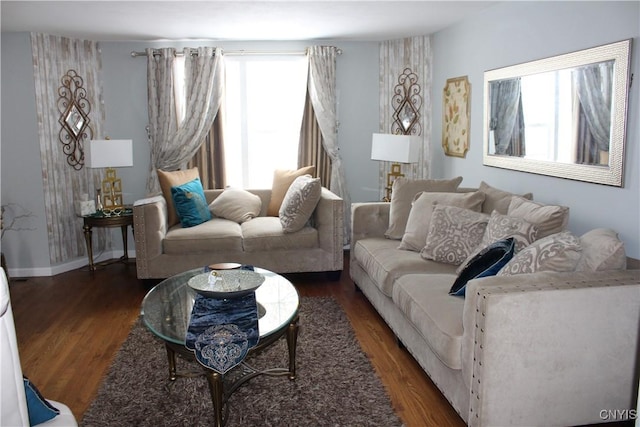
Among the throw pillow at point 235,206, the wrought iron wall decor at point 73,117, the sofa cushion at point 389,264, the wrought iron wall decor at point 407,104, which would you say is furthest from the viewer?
the wrought iron wall decor at point 407,104

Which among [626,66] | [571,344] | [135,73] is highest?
[135,73]

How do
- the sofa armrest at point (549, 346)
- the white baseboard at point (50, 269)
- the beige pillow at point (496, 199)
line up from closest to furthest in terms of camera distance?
the sofa armrest at point (549, 346), the beige pillow at point (496, 199), the white baseboard at point (50, 269)

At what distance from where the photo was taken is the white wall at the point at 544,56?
9.15 feet

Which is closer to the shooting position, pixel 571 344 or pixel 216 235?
pixel 571 344

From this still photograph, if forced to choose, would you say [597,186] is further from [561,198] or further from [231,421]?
[231,421]

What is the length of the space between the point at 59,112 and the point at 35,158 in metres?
0.51

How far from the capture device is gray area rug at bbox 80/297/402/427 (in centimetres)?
259

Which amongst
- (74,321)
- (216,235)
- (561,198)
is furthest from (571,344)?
(74,321)

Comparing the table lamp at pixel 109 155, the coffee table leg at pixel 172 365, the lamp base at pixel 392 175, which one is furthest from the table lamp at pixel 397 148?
the coffee table leg at pixel 172 365

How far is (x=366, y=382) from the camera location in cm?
291

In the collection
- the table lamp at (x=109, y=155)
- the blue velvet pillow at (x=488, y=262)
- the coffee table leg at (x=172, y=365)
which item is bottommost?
the coffee table leg at (x=172, y=365)

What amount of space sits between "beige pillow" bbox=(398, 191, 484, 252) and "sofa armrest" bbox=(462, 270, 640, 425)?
138 cm

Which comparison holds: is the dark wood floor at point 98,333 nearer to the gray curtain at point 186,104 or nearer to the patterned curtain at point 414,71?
the gray curtain at point 186,104

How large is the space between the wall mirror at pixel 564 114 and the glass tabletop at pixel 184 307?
1.86 metres
